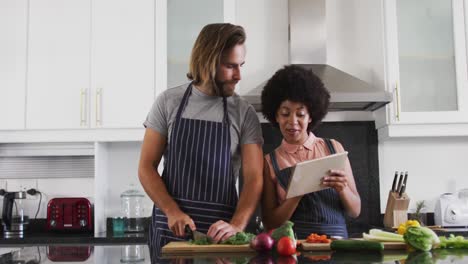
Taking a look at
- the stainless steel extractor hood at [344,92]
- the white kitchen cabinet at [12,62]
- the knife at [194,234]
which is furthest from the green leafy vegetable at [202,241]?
the white kitchen cabinet at [12,62]

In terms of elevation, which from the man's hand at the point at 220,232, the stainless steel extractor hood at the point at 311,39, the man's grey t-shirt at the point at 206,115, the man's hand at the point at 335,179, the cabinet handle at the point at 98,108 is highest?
the stainless steel extractor hood at the point at 311,39

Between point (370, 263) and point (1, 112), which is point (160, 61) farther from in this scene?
point (370, 263)

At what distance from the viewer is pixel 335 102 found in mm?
2900

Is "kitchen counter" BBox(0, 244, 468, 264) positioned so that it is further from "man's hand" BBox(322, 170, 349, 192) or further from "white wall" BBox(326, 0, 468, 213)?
"white wall" BBox(326, 0, 468, 213)

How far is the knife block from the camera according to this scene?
3.03 m

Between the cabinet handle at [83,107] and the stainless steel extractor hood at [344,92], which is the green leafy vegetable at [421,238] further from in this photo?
the cabinet handle at [83,107]

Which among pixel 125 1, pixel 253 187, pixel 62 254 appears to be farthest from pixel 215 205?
pixel 125 1

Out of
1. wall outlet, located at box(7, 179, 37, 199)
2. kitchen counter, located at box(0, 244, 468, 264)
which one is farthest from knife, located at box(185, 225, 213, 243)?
wall outlet, located at box(7, 179, 37, 199)

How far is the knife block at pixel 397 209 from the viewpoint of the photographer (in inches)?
119

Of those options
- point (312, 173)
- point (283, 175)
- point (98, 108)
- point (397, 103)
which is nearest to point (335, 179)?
point (312, 173)

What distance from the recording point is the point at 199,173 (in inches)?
73.0

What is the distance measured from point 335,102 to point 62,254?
1.71 meters

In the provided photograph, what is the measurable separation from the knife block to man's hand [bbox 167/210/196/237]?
1.65 metres

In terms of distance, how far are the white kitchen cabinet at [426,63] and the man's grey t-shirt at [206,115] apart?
1.36 meters
